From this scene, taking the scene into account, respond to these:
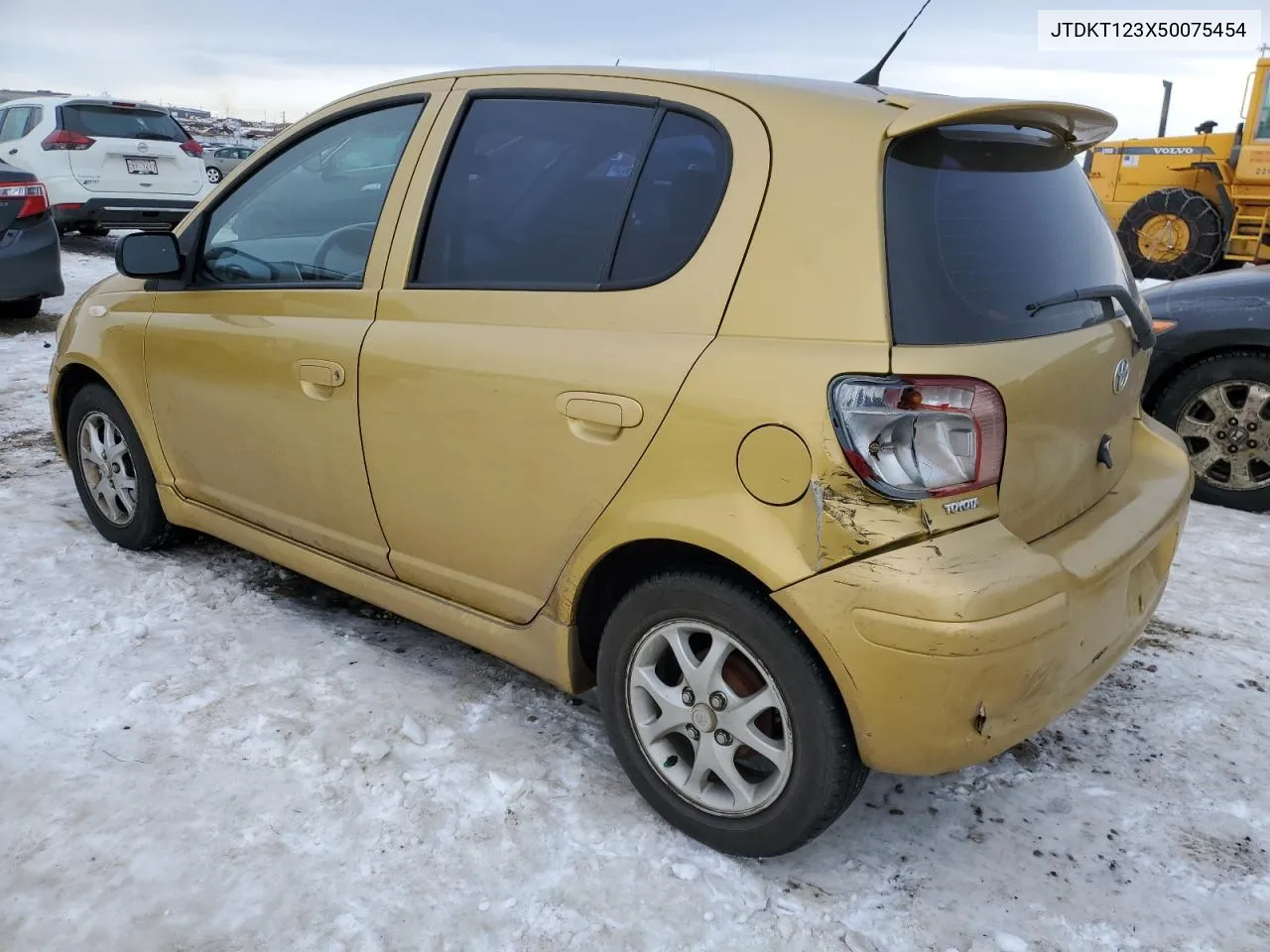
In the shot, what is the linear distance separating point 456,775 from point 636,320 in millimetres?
1310

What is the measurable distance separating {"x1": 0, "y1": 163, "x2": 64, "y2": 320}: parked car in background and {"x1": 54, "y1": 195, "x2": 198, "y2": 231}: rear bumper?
9.27ft

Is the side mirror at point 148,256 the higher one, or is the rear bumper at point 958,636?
the side mirror at point 148,256

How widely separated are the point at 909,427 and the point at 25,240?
27.5 feet

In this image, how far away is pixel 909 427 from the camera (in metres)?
1.94

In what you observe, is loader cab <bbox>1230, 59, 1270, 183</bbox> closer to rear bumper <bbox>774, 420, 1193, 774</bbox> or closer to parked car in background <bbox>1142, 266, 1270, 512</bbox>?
parked car in background <bbox>1142, 266, 1270, 512</bbox>

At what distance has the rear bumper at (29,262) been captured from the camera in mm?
7879

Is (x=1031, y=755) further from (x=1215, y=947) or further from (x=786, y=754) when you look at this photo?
(x=786, y=754)

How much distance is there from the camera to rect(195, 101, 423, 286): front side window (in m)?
2.92

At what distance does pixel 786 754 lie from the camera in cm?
215

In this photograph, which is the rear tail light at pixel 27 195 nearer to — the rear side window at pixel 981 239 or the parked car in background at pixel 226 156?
the rear side window at pixel 981 239

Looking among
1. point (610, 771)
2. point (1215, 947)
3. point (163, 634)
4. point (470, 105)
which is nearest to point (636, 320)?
point (470, 105)

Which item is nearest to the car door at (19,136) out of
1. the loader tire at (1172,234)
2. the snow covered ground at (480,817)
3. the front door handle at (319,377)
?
the snow covered ground at (480,817)

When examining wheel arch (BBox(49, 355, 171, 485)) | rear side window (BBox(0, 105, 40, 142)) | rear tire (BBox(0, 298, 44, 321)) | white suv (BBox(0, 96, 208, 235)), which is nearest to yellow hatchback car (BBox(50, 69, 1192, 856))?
wheel arch (BBox(49, 355, 171, 485))

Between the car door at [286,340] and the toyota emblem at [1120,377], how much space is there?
1.99 metres
